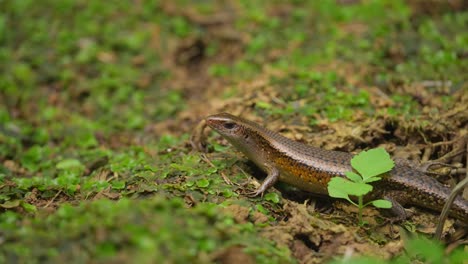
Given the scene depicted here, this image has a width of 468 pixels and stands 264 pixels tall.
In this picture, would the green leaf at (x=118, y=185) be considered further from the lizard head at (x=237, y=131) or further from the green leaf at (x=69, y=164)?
the green leaf at (x=69, y=164)

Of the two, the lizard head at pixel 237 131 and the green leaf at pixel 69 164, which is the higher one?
the lizard head at pixel 237 131

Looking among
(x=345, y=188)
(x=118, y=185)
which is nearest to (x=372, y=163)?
(x=345, y=188)

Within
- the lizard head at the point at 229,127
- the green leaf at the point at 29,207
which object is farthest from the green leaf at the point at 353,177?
the green leaf at the point at 29,207

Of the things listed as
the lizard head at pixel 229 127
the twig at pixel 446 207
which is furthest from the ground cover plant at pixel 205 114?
the lizard head at pixel 229 127

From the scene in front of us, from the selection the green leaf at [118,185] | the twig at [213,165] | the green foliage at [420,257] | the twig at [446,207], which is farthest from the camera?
the twig at [213,165]

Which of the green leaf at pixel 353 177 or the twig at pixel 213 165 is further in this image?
the twig at pixel 213 165

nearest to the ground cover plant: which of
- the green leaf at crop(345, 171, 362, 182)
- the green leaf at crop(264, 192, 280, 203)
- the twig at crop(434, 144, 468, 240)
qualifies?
the green leaf at crop(264, 192, 280, 203)

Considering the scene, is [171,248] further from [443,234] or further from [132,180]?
[443,234]

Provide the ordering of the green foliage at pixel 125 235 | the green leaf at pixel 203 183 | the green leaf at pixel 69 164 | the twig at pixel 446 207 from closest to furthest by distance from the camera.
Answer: the green foliage at pixel 125 235 → the twig at pixel 446 207 → the green leaf at pixel 203 183 → the green leaf at pixel 69 164

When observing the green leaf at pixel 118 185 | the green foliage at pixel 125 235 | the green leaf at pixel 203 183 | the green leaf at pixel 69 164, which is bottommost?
the green leaf at pixel 69 164
